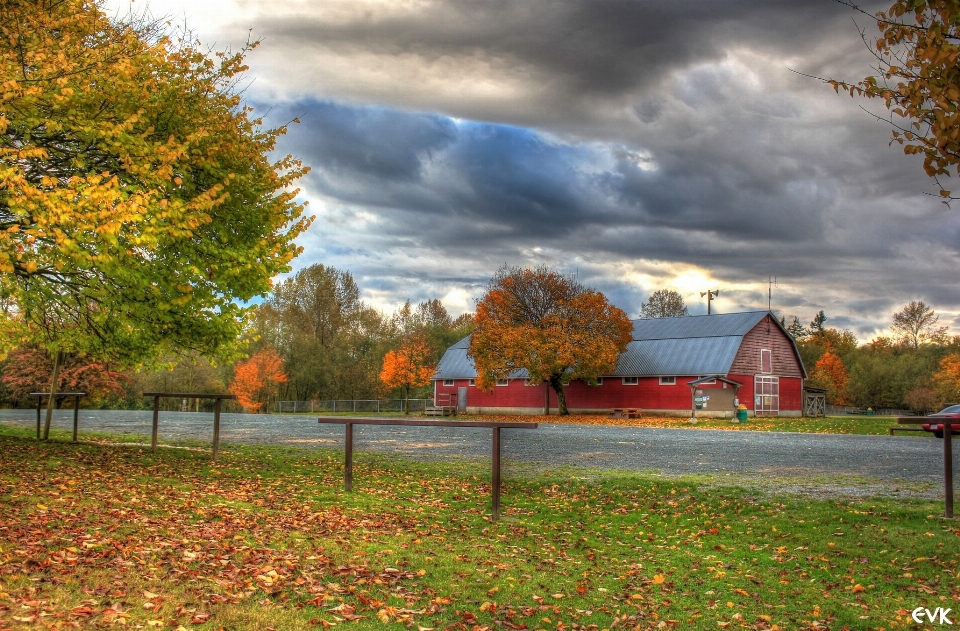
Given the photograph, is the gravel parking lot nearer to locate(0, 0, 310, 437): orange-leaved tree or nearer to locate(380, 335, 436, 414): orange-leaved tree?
locate(0, 0, 310, 437): orange-leaved tree

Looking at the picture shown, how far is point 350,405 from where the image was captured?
62625mm

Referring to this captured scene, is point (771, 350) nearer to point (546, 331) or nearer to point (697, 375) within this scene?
point (697, 375)

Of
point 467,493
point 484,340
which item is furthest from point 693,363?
point 467,493

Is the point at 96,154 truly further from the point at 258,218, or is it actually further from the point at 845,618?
the point at 845,618

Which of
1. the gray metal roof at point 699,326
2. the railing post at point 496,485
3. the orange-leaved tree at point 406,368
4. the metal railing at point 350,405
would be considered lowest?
the metal railing at point 350,405

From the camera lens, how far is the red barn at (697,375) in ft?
149

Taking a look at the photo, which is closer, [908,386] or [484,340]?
[484,340]

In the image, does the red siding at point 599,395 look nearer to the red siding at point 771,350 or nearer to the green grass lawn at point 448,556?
the red siding at point 771,350

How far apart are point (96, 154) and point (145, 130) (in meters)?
0.91

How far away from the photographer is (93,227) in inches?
337

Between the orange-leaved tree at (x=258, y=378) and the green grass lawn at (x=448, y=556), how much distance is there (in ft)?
158

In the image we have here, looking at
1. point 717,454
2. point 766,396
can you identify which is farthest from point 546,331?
point 717,454

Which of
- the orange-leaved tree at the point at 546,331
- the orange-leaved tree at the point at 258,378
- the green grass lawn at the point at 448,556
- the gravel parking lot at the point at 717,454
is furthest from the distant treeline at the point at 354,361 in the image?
the green grass lawn at the point at 448,556

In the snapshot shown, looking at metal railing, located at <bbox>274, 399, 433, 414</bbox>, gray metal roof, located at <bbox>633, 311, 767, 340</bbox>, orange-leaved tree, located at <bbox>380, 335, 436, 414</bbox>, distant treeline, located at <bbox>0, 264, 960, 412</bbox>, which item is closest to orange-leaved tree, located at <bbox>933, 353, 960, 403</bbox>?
distant treeline, located at <bbox>0, 264, 960, 412</bbox>
